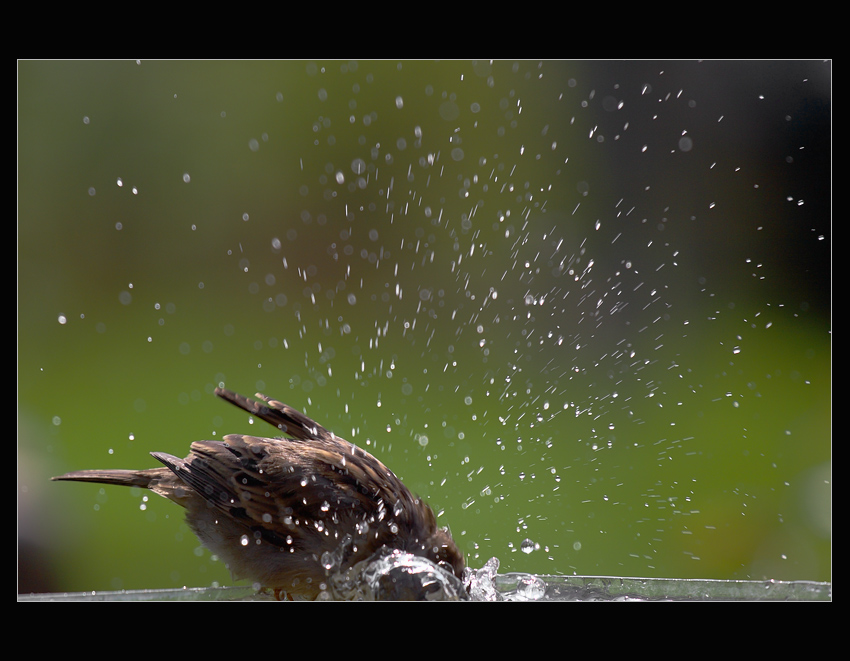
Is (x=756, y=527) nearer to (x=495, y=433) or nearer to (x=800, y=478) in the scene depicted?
(x=800, y=478)

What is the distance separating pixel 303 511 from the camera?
2.04 metres

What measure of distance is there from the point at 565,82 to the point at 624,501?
8.69 feet

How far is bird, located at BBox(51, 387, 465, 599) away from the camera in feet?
6.59

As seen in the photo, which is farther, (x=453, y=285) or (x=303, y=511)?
(x=453, y=285)

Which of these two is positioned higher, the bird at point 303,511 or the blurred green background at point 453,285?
the blurred green background at point 453,285

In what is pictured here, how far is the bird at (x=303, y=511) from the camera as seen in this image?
6.59 ft

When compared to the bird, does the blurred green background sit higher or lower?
higher

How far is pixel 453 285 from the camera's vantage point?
14.9 feet

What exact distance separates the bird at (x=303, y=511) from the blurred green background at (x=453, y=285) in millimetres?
1572

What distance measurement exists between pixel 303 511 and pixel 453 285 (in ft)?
8.80

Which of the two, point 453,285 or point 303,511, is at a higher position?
point 453,285

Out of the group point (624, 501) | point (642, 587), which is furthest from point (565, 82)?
point (642, 587)

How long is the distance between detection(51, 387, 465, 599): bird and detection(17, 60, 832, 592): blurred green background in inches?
61.9

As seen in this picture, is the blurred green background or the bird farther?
the blurred green background
